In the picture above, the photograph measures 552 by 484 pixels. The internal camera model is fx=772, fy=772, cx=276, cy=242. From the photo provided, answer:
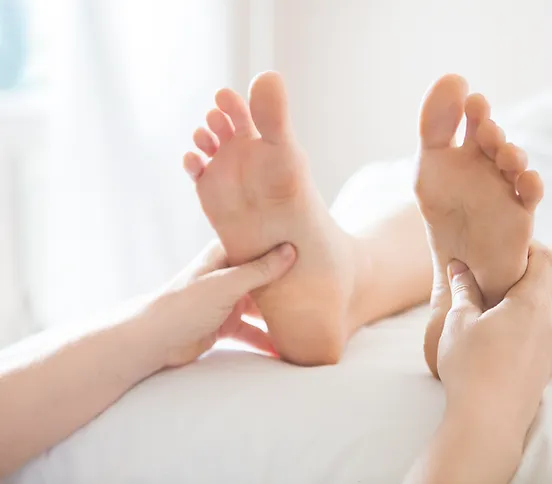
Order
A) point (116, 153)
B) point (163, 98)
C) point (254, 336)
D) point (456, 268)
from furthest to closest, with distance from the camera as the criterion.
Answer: point (163, 98), point (116, 153), point (254, 336), point (456, 268)

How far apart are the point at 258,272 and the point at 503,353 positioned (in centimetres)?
28

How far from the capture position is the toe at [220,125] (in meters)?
0.83

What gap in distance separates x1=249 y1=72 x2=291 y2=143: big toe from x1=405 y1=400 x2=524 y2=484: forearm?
344 millimetres

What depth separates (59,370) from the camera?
73cm

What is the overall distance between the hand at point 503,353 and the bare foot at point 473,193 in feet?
0.11

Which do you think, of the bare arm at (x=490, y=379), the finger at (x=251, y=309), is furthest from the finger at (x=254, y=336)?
the bare arm at (x=490, y=379)

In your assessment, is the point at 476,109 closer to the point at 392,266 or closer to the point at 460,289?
the point at 460,289

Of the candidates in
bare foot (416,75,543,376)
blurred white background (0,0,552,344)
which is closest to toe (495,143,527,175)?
bare foot (416,75,543,376)

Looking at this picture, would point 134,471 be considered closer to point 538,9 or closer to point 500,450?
point 500,450

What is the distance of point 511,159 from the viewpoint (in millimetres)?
713

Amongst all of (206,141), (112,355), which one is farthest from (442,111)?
(112,355)

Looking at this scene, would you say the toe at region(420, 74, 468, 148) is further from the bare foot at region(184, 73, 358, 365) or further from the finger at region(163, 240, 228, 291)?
the finger at region(163, 240, 228, 291)

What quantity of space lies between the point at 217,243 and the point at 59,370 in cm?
25

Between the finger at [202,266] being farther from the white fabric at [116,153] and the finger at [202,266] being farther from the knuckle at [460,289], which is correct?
the white fabric at [116,153]
